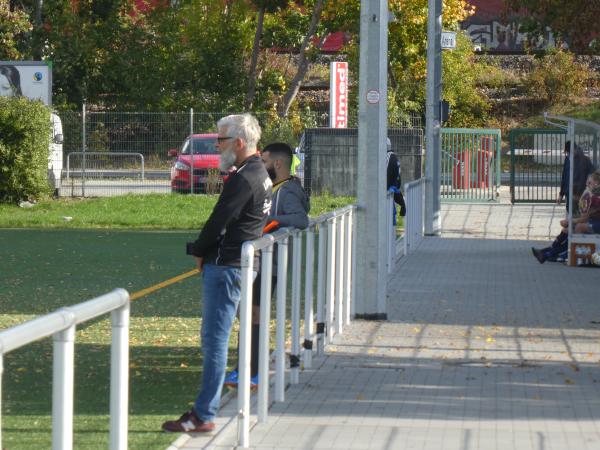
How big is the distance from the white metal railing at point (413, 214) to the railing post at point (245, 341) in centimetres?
1249

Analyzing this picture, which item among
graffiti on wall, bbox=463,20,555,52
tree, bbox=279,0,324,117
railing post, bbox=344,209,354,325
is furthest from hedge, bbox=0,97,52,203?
graffiti on wall, bbox=463,20,555,52

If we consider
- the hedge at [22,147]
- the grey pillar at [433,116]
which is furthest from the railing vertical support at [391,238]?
the hedge at [22,147]

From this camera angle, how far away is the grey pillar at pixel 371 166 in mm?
12141

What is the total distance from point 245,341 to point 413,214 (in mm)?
14057

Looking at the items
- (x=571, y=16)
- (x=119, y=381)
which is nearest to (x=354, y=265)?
(x=119, y=381)

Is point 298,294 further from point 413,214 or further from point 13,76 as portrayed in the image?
point 13,76

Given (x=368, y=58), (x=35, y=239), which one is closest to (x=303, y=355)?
(x=368, y=58)

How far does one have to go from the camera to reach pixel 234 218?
7.18 m

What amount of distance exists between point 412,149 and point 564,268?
14049 mm

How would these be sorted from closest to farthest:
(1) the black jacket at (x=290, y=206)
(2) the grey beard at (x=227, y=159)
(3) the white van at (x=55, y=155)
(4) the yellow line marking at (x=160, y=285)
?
1. (2) the grey beard at (x=227, y=159)
2. (1) the black jacket at (x=290, y=206)
3. (4) the yellow line marking at (x=160, y=285)
4. (3) the white van at (x=55, y=155)

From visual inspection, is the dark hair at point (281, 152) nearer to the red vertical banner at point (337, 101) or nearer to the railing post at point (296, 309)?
the railing post at point (296, 309)

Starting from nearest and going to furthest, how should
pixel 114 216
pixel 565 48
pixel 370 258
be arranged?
pixel 370 258, pixel 114 216, pixel 565 48

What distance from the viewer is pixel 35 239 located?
73.3ft

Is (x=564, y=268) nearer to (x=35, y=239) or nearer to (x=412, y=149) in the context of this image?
(x=35, y=239)
